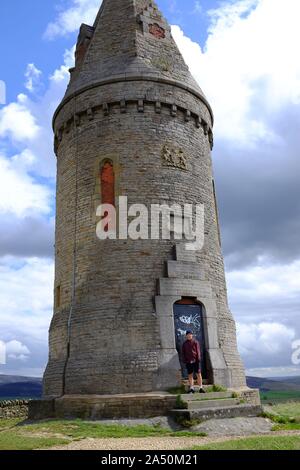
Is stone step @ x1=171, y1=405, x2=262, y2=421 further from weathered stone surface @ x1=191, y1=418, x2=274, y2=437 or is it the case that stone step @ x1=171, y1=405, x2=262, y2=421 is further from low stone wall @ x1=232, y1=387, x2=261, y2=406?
low stone wall @ x1=232, y1=387, x2=261, y2=406

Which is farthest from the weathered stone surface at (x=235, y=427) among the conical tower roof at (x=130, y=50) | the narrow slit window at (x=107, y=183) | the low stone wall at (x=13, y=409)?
the conical tower roof at (x=130, y=50)

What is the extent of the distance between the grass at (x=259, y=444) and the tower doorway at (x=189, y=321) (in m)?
4.86

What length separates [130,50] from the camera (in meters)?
16.7

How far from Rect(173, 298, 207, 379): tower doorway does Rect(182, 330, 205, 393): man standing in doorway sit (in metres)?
0.45

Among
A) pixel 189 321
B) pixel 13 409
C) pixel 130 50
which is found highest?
pixel 130 50

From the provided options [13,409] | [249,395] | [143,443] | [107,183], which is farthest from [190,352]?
[13,409]

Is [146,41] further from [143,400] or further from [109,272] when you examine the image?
[143,400]

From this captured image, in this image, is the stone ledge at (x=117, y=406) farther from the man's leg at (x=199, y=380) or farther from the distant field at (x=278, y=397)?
the distant field at (x=278, y=397)

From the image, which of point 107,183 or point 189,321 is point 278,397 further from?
point 107,183

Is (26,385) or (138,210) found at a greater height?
(138,210)

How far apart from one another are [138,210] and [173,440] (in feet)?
24.2

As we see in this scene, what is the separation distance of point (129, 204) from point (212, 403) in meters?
6.62
